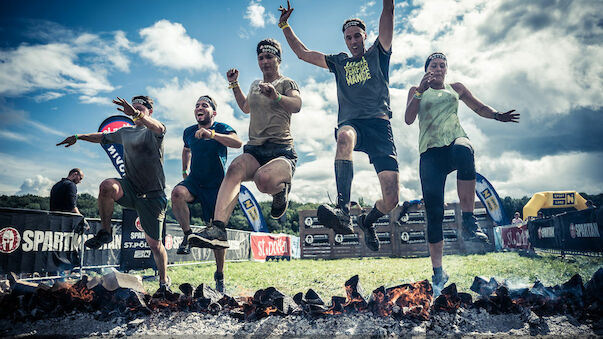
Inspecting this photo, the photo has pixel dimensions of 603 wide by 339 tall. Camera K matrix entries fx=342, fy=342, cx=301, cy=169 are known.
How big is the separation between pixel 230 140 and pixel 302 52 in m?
1.32

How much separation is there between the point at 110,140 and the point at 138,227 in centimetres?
501

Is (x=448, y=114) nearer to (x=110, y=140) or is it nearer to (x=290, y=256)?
(x=110, y=140)

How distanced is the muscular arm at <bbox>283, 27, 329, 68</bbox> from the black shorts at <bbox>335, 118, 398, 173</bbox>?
2.81 ft

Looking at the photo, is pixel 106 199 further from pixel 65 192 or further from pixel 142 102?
pixel 65 192

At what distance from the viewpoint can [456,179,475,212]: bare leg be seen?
3758 mm

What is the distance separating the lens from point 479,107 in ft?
12.9

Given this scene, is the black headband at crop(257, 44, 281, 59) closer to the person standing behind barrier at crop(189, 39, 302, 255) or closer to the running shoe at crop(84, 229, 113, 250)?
the person standing behind barrier at crop(189, 39, 302, 255)

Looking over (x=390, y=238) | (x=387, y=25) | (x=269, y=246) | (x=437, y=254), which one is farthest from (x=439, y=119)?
(x=269, y=246)

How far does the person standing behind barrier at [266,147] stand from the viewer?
9.98 ft

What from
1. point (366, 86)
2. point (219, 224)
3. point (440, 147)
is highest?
point (366, 86)

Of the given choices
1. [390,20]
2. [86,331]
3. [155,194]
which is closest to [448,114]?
[390,20]

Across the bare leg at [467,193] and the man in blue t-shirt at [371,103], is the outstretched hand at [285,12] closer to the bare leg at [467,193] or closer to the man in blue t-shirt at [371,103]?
the man in blue t-shirt at [371,103]

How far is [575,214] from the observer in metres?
8.23

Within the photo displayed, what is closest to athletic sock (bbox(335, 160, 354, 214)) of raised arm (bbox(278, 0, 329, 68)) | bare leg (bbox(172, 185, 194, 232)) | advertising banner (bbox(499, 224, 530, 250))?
raised arm (bbox(278, 0, 329, 68))
